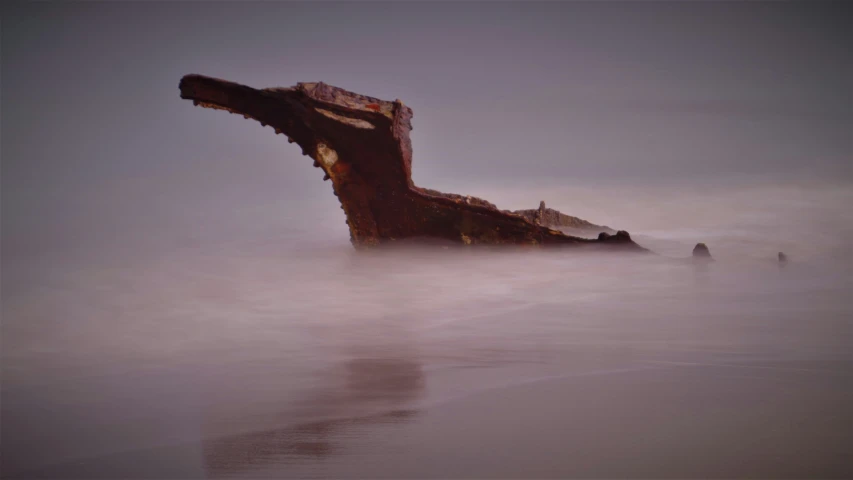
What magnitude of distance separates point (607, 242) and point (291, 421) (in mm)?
2757

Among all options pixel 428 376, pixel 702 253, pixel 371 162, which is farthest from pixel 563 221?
pixel 428 376

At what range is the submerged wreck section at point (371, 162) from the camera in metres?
3.15

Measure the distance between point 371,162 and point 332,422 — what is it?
88.3 inches

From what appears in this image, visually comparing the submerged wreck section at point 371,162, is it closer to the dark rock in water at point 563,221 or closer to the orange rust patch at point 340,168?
the orange rust patch at point 340,168

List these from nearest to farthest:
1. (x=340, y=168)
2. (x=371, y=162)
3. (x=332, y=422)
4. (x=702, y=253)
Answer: (x=332, y=422) < (x=371, y=162) < (x=340, y=168) < (x=702, y=253)

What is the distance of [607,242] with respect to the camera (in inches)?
143

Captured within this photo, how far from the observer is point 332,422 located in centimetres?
130

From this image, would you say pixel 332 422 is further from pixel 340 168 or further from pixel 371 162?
pixel 340 168

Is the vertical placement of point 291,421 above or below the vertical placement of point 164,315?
below

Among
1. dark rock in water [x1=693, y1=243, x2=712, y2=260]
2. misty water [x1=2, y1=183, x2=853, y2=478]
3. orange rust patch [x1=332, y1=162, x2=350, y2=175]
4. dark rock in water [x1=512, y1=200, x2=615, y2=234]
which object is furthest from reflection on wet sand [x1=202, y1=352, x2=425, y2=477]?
dark rock in water [x1=512, y1=200, x2=615, y2=234]

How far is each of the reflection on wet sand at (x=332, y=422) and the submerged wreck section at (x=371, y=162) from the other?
1.75m

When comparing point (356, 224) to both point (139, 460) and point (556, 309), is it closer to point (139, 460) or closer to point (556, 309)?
point (556, 309)

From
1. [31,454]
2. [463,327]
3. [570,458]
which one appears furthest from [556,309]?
[31,454]

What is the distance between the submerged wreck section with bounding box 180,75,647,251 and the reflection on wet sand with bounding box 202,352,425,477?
175cm
